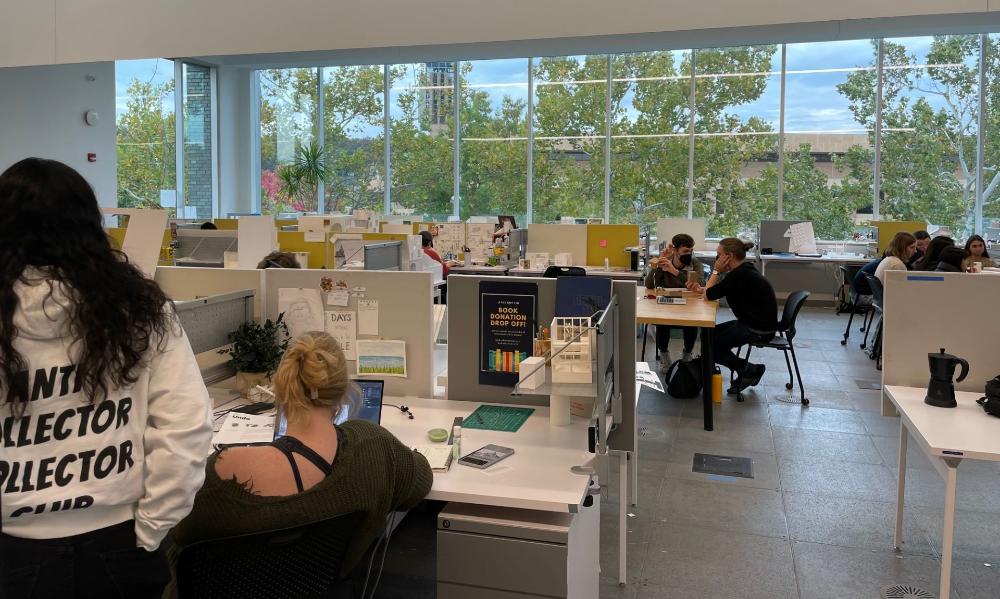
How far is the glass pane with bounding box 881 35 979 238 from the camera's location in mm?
10164

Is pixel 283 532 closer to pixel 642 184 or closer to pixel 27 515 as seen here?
pixel 27 515

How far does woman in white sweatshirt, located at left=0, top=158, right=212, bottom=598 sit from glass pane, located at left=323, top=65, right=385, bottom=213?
11351mm

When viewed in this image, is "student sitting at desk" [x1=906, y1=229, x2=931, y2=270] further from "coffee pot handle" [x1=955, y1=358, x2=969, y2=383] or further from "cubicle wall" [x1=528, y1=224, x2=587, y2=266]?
"coffee pot handle" [x1=955, y1=358, x2=969, y2=383]

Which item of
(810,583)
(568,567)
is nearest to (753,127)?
(810,583)

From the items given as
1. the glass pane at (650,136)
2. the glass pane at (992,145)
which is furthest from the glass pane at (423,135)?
the glass pane at (992,145)

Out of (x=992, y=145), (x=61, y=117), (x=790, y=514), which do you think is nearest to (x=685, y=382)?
A: (x=790, y=514)

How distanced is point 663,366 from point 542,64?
6903mm

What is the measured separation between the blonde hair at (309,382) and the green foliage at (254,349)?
1035 mm

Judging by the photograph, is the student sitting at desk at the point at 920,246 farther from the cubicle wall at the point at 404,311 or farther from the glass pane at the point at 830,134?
the cubicle wall at the point at 404,311

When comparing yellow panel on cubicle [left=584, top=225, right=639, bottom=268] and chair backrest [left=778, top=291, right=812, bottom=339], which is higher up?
yellow panel on cubicle [left=584, top=225, right=639, bottom=268]

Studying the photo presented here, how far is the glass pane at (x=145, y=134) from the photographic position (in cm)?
1080

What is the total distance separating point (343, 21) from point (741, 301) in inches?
151

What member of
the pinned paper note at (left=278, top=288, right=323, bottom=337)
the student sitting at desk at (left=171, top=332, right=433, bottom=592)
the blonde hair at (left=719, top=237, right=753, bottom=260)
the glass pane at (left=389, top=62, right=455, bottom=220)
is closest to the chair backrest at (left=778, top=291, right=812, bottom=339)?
the blonde hair at (left=719, top=237, right=753, bottom=260)

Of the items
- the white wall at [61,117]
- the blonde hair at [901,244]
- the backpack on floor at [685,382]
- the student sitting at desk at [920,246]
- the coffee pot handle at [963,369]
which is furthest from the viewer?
the white wall at [61,117]
